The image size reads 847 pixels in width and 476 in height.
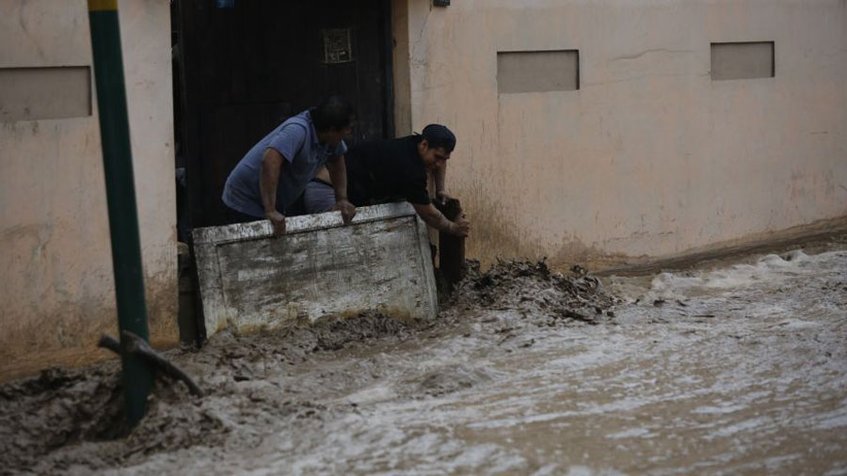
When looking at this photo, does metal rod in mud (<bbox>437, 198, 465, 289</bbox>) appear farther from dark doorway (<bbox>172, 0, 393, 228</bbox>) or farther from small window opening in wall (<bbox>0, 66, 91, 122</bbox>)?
small window opening in wall (<bbox>0, 66, 91, 122</bbox>)

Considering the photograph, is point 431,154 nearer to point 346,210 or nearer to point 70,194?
point 346,210

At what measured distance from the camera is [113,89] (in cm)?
512

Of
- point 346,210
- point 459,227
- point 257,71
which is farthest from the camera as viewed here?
point 257,71

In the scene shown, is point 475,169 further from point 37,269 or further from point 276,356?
point 37,269

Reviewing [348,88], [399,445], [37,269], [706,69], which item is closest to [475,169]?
[348,88]

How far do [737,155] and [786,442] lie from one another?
519 cm

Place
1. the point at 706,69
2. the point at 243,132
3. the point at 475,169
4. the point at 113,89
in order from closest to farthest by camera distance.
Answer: the point at 113,89 < the point at 243,132 < the point at 475,169 < the point at 706,69

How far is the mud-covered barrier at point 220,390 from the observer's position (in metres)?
5.26

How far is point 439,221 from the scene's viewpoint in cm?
774

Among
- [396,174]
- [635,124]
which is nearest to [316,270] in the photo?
[396,174]

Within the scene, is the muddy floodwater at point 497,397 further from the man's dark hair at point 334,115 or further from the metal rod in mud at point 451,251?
the man's dark hair at point 334,115

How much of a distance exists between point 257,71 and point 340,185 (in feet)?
3.45

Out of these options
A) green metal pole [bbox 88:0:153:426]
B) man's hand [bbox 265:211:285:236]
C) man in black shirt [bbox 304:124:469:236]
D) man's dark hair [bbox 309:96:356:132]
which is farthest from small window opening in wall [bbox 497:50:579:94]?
green metal pole [bbox 88:0:153:426]

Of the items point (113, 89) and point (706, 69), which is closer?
point (113, 89)
